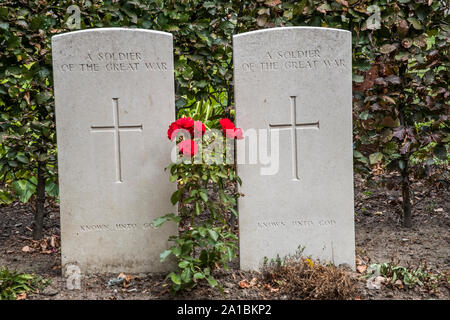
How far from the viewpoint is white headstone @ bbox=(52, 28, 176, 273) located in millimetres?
3820

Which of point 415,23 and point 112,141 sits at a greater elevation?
point 415,23

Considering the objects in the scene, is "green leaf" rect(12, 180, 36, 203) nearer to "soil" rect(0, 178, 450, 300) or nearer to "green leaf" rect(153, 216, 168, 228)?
"soil" rect(0, 178, 450, 300)

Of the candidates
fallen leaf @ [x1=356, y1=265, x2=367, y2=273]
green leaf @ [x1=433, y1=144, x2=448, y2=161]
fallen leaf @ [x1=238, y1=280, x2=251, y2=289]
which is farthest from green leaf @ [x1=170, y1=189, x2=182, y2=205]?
green leaf @ [x1=433, y1=144, x2=448, y2=161]

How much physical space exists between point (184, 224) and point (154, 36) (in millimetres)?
2009

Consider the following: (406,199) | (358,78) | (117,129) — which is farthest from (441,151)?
(117,129)

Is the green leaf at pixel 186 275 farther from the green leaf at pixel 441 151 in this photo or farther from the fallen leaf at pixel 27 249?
the green leaf at pixel 441 151

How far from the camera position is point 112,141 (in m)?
3.88

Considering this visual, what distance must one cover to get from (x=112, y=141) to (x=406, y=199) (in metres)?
2.66

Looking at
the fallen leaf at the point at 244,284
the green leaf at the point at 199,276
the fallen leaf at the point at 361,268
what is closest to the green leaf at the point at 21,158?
the green leaf at the point at 199,276

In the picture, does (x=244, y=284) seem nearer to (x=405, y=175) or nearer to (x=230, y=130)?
(x=230, y=130)

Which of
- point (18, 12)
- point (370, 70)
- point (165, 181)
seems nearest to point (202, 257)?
point (165, 181)

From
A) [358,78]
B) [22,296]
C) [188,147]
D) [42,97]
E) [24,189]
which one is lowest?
[22,296]

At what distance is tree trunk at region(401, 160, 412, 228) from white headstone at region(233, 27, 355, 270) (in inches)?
41.1

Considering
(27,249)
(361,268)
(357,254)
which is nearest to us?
(361,268)
